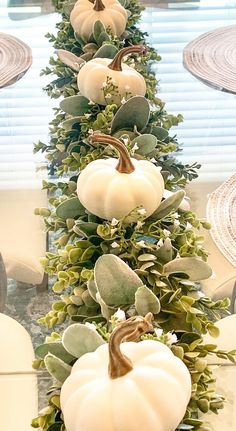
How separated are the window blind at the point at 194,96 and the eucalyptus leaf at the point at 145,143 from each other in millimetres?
273

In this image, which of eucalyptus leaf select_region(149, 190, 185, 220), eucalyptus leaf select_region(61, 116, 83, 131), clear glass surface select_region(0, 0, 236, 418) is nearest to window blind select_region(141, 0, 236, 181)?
clear glass surface select_region(0, 0, 236, 418)

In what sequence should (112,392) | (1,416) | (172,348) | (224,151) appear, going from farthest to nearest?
(224,151), (1,416), (172,348), (112,392)

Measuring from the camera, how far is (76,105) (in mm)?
1344

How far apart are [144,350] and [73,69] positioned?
0.90 meters

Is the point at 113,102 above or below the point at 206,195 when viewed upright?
above

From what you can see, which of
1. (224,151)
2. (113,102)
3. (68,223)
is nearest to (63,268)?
(68,223)

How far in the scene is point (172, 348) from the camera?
0.83 metres

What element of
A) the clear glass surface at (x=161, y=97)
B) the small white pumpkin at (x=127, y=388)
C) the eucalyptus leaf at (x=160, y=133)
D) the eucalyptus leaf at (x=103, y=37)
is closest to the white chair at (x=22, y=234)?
the clear glass surface at (x=161, y=97)

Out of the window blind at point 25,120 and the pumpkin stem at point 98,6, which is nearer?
the window blind at point 25,120

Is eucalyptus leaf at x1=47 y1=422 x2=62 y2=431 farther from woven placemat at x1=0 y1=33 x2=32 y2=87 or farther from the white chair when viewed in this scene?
woven placemat at x1=0 y1=33 x2=32 y2=87

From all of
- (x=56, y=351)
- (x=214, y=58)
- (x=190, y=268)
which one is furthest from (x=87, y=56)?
(x=56, y=351)

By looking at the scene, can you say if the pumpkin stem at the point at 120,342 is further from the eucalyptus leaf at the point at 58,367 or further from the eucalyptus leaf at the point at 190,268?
the eucalyptus leaf at the point at 190,268

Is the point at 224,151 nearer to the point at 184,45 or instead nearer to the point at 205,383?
the point at 184,45

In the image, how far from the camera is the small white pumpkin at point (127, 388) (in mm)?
699
